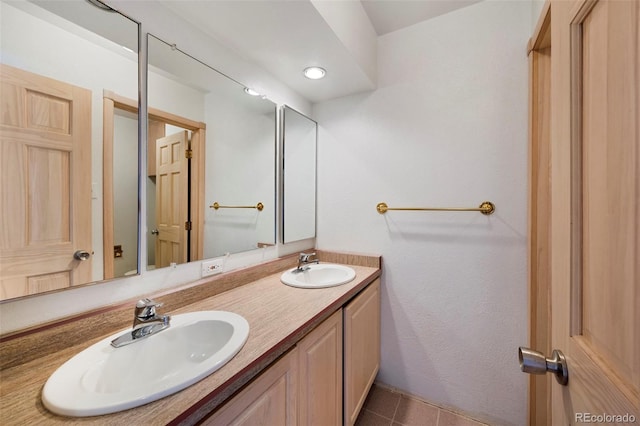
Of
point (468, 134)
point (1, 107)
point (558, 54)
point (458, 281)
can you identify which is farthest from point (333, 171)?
point (1, 107)

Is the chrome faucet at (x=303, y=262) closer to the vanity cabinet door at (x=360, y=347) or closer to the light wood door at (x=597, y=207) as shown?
the vanity cabinet door at (x=360, y=347)

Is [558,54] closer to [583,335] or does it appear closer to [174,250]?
[583,335]

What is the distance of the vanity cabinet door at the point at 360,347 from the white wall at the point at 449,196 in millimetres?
144

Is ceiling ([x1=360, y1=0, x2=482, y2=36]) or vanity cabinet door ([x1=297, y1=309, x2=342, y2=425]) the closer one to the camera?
vanity cabinet door ([x1=297, y1=309, x2=342, y2=425])

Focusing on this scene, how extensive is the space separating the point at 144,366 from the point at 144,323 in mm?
127

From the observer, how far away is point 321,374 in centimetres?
103

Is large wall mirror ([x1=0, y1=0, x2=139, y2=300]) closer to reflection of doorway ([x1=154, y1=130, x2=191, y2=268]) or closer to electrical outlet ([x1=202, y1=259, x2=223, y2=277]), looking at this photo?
reflection of doorway ([x1=154, y1=130, x2=191, y2=268])

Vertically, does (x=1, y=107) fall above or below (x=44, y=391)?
above

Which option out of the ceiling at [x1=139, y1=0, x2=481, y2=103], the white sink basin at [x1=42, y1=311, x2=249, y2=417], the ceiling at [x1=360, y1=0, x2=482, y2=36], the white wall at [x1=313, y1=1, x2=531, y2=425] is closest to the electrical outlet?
the white sink basin at [x1=42, y1=311, x2=249, y2=417]

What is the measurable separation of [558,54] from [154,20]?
53.2 inches

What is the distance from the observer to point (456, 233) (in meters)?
1.49

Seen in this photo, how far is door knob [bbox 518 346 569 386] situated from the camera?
1.59ft

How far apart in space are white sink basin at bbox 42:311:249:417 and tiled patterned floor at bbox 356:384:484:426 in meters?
1.14

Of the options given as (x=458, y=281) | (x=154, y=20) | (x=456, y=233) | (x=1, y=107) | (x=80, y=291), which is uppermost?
(x=154, y=20)
